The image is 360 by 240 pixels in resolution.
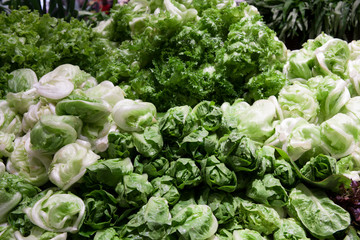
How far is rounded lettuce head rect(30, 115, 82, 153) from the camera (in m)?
1.72

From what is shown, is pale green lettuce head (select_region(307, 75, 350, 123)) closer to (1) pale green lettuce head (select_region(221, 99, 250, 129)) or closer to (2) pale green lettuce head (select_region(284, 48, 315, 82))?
(2) pale green lettuce head (select_region(284, 48, 315, 82))

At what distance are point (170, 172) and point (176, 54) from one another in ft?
3.09

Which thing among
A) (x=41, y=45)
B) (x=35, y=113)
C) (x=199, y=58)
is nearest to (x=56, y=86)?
(x=35, y=113)

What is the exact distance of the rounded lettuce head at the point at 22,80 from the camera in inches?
84.8

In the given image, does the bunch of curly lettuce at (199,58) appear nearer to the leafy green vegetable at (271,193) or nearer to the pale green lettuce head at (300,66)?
the pale green lettuce head at (300,66)

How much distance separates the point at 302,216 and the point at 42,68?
76.5 inches

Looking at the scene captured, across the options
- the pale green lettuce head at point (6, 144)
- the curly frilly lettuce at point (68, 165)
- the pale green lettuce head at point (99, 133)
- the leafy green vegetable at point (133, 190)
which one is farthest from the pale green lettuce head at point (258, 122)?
the pale green lettuce head at point (6, 144)

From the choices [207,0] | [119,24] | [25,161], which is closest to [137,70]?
[119,24]

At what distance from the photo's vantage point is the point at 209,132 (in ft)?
6.10

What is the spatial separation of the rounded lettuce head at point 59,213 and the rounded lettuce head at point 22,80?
2.80 feet

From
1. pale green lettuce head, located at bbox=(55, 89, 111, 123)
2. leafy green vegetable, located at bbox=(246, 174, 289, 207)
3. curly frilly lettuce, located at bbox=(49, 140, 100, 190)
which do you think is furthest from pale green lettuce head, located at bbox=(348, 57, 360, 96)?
curly frilly lettuce, located at bbox=(49, 140, 100, 190)

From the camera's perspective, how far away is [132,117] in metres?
1.86

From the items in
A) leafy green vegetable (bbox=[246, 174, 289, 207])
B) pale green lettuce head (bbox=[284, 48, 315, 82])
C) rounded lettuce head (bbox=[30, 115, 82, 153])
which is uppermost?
pale green lettuce head (bbox=[284, 48, 315, 82])

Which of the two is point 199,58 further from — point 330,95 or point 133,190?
point 133,190
